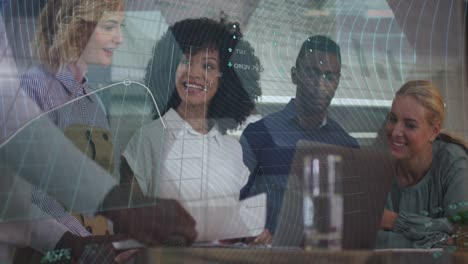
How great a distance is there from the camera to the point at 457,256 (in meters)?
2.21

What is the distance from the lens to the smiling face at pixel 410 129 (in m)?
2.13

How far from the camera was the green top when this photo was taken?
2135 millimetres

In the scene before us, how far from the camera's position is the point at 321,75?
205 centimetres

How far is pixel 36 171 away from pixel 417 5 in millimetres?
1271

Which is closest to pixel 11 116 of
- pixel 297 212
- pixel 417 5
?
pixel 297 212

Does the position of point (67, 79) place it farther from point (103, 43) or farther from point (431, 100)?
point (431, 100)

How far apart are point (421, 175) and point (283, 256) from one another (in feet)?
1.67

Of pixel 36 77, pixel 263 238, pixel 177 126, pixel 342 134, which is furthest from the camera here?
pixel 342 134

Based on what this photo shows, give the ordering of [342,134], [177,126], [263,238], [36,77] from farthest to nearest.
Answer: [342,134] < [263,238] < [177,126] < [36,77]

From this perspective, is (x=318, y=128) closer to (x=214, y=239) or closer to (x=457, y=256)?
(x=214, y=239)

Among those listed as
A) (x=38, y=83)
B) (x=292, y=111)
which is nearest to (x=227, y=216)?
(x=292, y=111)

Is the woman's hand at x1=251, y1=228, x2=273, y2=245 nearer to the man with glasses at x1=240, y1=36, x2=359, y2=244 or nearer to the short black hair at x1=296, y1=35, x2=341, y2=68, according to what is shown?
the man with glasses at x1=240, y1=36, x2=359, y2=244

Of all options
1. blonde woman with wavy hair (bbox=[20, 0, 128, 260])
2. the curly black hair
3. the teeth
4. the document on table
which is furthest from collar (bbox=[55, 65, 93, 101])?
the document on table

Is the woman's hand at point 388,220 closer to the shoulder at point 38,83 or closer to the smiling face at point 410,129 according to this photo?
the smiling face at point 410,129
